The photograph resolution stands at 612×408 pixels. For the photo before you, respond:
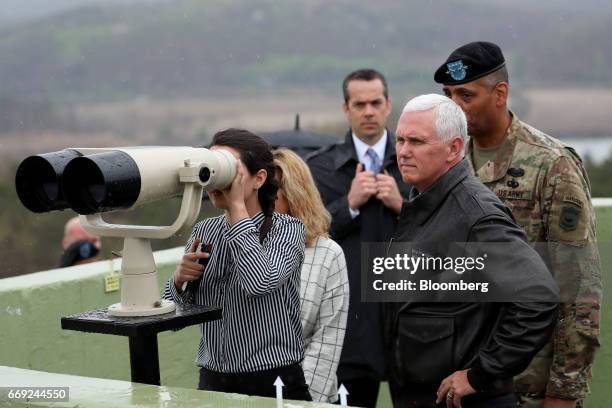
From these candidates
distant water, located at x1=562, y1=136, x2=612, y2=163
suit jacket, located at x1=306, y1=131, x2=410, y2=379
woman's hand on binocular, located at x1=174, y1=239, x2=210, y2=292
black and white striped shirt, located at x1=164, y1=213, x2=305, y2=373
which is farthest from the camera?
distant water, located at x1=562, y1=136, x2=612, y2=163

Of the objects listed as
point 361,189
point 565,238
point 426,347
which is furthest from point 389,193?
point 426,347

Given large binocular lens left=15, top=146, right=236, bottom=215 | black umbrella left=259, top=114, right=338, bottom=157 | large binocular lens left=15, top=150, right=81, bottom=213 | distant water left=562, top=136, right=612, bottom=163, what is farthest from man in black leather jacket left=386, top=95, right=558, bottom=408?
distant water left=562, top=136, right=612, bottom=163

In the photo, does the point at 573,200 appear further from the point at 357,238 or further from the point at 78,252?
the point at 78,252

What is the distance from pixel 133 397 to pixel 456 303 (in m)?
0.93

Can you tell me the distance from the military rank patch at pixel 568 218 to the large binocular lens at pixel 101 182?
5.16 ft

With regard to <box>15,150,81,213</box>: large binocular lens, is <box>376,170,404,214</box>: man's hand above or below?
below

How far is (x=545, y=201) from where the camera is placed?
400cm

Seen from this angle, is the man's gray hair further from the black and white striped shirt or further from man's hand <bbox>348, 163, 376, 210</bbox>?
man's hand <bbox>348, 163, 376, 210</bbox>

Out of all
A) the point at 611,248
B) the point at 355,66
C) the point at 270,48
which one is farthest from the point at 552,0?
the point at 611,248

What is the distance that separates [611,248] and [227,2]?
4350 cm

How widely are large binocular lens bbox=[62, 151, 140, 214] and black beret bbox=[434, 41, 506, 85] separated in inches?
57.4

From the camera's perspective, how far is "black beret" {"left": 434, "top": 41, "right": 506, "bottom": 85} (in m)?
4.10

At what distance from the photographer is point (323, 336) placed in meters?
4.35

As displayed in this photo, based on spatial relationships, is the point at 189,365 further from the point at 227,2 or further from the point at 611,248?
the point at 227,2
